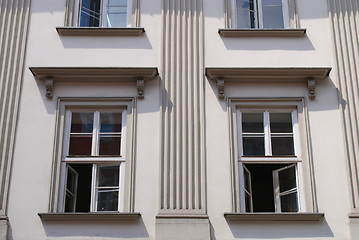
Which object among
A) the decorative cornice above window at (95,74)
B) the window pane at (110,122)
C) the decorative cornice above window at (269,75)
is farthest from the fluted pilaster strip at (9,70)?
the decorative cornice above window at (269,75)

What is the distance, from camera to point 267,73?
9664mm

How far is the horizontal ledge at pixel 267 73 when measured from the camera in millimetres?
9602

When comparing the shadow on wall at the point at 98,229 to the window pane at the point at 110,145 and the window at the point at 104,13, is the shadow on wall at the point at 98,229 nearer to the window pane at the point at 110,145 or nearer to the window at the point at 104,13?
A: the window pane at the point at 110,145

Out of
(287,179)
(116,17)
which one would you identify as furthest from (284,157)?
(116,17)

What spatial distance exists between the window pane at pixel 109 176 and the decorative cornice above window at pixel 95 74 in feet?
4.22

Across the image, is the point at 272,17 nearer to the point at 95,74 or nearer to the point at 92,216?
the point at 95,74

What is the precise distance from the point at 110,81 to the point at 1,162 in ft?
7.18

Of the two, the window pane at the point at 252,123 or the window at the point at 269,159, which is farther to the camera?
the window pane at the point at 252,123

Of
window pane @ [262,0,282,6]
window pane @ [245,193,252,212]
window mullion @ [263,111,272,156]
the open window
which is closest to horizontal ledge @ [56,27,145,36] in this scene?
the open window

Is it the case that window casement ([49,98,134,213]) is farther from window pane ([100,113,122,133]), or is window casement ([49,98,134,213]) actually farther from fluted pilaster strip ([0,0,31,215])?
fluted pilaster strip ([0,0,31,215])

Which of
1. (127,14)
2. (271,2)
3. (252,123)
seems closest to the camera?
(252,123)

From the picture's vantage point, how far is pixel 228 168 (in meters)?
9.08

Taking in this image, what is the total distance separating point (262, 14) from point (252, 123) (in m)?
2.18

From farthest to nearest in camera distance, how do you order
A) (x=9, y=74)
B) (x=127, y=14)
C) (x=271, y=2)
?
(x=271, y=2) < (x=127, y=14) < (x=9, y=74)
